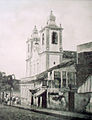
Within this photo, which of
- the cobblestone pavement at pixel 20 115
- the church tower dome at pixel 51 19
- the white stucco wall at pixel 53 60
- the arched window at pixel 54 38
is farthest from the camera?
the arched window at pixel 54 38

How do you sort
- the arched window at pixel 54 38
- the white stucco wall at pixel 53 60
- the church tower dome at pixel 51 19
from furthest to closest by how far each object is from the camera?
the arched window at pixel 54 38 < the white stucco wall at pixel 53 60 < the church tower dome at pixel 51 19

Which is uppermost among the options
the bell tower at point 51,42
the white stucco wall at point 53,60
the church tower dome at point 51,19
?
the church tower dome at point 51,19


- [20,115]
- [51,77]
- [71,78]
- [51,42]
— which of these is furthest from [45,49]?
[20,115]

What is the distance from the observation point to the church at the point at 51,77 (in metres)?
3.55

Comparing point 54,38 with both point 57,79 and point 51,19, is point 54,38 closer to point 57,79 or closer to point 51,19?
point 51,19

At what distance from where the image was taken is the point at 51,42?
3826 mm

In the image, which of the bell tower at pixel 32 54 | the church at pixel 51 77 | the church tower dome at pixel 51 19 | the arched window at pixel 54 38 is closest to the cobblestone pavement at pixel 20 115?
the church at pixel 51 77

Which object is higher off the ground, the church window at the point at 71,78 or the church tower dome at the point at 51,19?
the church tower dome at the point at 51,19

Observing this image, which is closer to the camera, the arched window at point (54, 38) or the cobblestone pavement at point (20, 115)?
the cobblestone pavement at point (20, 115)

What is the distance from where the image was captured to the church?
355 centimetres

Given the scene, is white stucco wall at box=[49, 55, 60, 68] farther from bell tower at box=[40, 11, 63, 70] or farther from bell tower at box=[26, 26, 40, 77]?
bell tower at box=[26, 26, 40, 77]

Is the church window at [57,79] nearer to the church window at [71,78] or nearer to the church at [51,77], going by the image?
the church at [51,77]

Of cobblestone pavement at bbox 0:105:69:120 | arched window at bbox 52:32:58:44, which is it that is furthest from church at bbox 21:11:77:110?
cobblestone pavement at bbox 0:105:69:120

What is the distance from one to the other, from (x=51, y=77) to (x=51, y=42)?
1.71 ft
